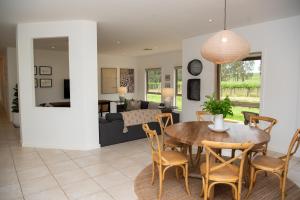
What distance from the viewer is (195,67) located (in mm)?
5617

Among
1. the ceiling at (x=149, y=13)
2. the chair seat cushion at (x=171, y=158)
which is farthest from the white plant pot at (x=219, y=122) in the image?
the ceiling at (x=149, y=13)

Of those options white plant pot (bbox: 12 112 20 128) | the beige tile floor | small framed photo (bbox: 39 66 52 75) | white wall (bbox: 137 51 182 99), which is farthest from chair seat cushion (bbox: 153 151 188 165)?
small framed photo (bbox: 39 66 52 75)

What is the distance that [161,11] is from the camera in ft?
11.8

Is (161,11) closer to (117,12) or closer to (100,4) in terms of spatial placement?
(117,12)

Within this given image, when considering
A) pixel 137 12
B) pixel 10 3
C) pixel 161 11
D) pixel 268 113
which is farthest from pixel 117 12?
pixel 268 113

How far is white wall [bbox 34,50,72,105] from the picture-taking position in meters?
7.74

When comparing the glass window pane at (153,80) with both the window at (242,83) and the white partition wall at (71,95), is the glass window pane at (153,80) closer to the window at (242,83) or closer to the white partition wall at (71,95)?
the window at (242,83)

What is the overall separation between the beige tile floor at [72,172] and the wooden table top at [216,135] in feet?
3.03

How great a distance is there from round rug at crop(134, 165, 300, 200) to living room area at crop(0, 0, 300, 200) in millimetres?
24

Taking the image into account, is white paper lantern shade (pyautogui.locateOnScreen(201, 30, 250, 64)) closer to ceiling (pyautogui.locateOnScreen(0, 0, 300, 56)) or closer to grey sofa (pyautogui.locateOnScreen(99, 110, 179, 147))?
ceiling (pyautogui.locateOnScreen(0, 0, 300, 56))

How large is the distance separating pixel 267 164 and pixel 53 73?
750 cm

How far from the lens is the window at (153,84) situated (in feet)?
30.1

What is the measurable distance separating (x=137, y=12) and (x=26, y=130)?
322cm

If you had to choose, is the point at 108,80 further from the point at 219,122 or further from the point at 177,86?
the point at 219,122
